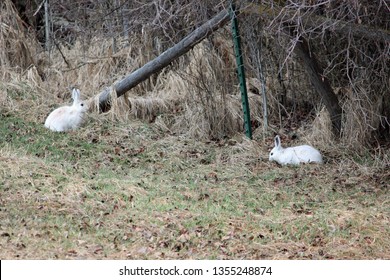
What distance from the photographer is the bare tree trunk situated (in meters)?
12.7

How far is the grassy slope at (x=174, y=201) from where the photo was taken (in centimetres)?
824

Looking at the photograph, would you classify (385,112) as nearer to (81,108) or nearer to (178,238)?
(81,108)

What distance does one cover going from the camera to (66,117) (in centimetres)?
1328

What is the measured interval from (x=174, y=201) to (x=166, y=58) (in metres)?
4.14

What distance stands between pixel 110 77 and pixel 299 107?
3285 millimetres

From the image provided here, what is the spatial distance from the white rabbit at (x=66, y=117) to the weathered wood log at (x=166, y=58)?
69 cm

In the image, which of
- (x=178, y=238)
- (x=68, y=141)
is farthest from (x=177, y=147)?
(x=178, y=238)

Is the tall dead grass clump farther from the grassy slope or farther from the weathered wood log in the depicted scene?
the grassy slope

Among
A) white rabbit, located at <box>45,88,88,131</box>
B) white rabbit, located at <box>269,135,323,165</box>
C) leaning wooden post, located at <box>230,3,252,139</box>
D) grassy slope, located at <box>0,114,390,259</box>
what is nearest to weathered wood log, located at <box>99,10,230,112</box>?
leaning wooden post, located at <box>230,3,252,139</box>

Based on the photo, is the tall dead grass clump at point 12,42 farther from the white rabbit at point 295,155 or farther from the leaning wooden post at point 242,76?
the white rabbit at point 295,155

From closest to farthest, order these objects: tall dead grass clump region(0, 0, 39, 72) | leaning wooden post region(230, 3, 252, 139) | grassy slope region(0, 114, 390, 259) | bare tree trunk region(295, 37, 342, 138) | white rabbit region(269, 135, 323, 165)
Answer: grassy slope region(0, 114, 390, 259), white rabbit region(269, 135, 323, 165), bare tree trunk region(295, 37, 342, 138), leaning wooden post region(230, 3, 252, 139), tall dead grass clump region(0, 0, 39, 72)

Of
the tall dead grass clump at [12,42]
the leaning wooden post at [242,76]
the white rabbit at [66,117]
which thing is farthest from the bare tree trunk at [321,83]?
the tall dead grass clump at [12,42]

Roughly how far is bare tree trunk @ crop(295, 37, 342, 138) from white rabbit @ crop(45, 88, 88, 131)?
10.7 ft
